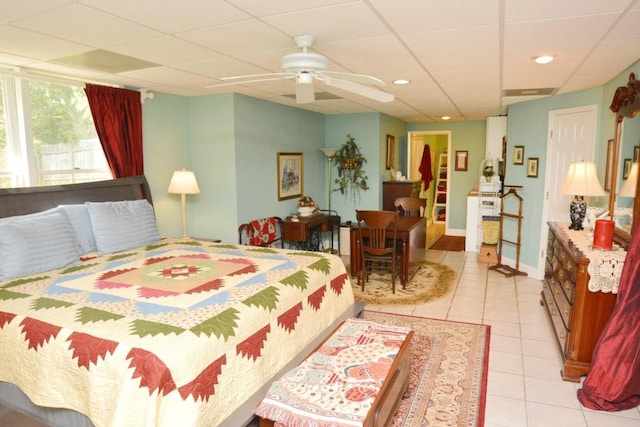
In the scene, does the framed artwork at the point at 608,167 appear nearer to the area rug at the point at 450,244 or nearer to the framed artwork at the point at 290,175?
the area rug at the point at 450,244

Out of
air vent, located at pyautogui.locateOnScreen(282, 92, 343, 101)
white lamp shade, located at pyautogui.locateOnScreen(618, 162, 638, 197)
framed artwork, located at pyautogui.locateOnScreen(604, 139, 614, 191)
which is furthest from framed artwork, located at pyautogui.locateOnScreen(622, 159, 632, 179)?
air vent, located at pyautogui.locateOnScreen(282, 92, 343, 101)

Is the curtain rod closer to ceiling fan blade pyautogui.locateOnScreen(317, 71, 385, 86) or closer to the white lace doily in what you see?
ceiling fan blade pyautogui.locateOnScreen(317, 71, 385, 86)

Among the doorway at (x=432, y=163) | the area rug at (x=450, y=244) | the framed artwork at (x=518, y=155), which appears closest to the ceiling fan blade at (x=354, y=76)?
the framed artwork at (x=518, y=155)

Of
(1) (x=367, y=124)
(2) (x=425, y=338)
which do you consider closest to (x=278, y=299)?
(2) (x=425, y=338)

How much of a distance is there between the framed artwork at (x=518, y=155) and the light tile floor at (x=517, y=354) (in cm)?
159

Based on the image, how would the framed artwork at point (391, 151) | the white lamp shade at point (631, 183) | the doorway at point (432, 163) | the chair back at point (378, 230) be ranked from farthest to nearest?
the doorway at point (432, 163) → the framed artwork at point (391, 151) → the chair back at point (378, 230) → the white lamp shade at point (631, 183)

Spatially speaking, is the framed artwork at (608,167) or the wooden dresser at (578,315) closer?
the wooden dresser at (578,315)

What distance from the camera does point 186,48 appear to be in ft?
9.56

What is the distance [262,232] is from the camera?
17.6ft

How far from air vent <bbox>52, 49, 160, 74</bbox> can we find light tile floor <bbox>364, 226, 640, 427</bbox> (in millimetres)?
3247

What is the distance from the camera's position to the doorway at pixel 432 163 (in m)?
8.79

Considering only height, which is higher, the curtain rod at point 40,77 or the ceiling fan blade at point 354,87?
the curtain rod at point 40,77

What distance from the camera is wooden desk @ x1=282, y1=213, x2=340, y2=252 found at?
18.5ft

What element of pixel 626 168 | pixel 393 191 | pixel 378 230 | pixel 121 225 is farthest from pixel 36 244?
pixel 393 191
